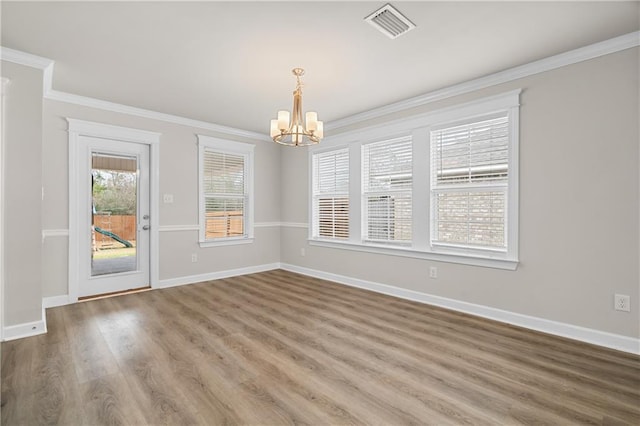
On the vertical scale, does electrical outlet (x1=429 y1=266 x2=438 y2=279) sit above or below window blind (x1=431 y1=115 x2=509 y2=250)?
below

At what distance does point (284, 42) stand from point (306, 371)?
2639 millimetres

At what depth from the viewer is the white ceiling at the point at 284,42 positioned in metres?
2.21

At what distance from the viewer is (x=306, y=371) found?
2.25 meters

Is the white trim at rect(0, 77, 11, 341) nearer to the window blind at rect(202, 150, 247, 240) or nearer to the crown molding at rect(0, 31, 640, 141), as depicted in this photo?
the crown molding at rect(0, 31, 640, 141)

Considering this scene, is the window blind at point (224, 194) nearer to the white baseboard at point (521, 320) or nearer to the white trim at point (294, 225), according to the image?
the white trim at point (294, 225)

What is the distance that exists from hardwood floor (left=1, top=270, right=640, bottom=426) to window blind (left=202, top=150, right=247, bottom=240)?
2.02 m

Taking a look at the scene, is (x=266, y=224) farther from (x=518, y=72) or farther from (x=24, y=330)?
(x=518, y=72)

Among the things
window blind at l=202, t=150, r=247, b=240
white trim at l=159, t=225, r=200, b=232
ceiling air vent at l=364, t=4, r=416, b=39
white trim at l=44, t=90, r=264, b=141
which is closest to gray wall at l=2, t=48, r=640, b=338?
white trim at l=44, t=90, r=264, b=141

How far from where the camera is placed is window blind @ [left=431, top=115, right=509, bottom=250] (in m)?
3.31

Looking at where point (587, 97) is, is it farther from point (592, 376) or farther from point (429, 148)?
point (592, 376)

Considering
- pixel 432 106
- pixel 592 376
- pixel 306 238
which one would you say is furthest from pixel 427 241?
pixel 306 238

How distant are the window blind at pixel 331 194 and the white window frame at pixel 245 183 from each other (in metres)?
1.20

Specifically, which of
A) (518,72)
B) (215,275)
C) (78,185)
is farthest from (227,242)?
(518,72)

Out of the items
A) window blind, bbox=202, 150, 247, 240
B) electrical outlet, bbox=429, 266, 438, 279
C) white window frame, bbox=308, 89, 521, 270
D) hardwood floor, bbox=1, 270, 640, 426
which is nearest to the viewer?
hardwood floor, bbox=1, 270, 640, 426
